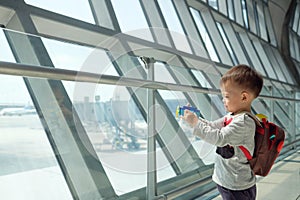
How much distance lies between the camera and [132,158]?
1503 mm

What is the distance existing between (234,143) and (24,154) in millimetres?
1007

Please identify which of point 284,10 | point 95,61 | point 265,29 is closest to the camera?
point 95,61

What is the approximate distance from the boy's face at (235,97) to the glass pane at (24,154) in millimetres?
807

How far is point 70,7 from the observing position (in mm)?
3156

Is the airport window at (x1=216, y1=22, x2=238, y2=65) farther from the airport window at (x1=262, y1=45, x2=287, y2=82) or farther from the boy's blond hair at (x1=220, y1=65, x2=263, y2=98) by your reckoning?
the boy's blond hair at (x1=220, y1=65, x2=263, y2=98)

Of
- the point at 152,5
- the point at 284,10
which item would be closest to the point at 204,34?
the point at 152,5

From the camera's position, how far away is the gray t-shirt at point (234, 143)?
110 cm

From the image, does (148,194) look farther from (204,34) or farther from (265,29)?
(265,29)

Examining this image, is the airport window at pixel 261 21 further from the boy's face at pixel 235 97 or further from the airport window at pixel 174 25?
the boy's face at pixel 235 97

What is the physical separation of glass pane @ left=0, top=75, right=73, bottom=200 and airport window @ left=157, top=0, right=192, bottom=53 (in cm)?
335

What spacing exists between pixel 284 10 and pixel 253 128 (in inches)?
436

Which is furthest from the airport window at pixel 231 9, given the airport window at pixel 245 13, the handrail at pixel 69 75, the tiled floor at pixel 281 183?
the handrail at pixel 69 75

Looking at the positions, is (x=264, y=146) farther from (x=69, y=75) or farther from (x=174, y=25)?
(x=174, y=25)

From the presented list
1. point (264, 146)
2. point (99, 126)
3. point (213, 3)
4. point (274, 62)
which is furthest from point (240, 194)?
point (274, 62)
